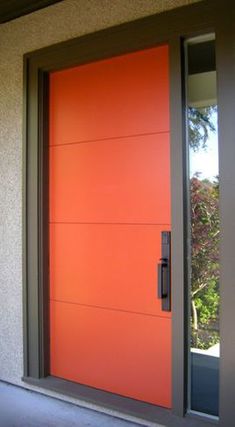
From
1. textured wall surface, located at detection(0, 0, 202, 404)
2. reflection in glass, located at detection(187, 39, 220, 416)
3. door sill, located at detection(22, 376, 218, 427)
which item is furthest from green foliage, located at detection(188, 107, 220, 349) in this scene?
textured wall surface, located at detection(0, 0, 202, 404)

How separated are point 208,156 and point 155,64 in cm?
69

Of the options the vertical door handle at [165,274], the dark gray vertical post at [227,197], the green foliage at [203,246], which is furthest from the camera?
the vertical door handle at [165,274]

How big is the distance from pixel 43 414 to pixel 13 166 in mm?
1766

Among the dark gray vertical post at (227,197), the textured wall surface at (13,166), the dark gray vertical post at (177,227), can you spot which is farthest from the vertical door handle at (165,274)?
the textured wall surface at (13,166)

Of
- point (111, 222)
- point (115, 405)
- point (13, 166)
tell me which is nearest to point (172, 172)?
point (111, 222)

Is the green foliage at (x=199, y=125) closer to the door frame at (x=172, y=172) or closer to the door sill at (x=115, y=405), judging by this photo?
the door frame at (x=172, y=172)

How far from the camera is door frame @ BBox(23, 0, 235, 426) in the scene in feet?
8.02

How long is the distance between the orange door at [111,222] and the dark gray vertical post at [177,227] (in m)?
0.08

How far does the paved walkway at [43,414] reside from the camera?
2.82 metres

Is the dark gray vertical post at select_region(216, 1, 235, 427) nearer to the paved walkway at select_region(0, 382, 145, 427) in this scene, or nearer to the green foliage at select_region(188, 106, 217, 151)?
the green foliage at select_region(188, 106, 217, 151)

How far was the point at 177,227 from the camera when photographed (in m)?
2.67

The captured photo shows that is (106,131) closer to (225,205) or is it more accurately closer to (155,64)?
(155,64)

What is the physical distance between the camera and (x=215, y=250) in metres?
2.61

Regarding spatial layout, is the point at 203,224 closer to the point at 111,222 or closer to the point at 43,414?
the point at 111,222
